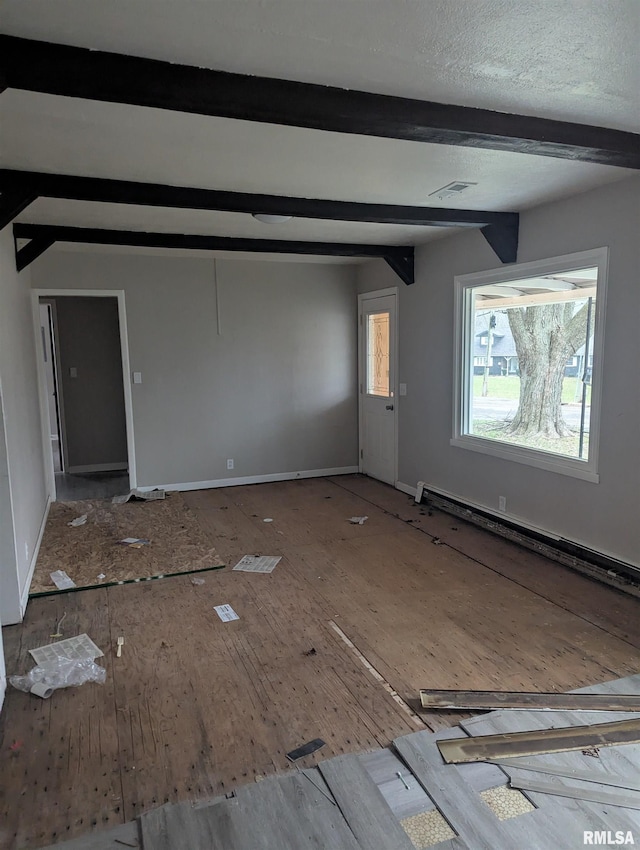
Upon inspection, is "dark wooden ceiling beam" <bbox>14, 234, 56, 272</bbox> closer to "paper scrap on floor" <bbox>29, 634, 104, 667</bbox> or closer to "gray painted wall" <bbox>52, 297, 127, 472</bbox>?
"gray painted wall" <bbox>52, 297, 127, 472</bbox>

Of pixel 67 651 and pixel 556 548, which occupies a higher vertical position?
pixel 556 548

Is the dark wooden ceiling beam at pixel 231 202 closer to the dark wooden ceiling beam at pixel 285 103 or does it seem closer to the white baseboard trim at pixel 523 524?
the dark wooden ceiling beam at pixel 285 103

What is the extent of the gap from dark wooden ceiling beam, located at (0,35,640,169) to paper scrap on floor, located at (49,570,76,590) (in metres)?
2.95

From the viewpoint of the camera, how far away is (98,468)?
7293mm

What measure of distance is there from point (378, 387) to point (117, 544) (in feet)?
11.1

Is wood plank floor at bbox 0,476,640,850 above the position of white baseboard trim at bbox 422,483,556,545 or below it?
below

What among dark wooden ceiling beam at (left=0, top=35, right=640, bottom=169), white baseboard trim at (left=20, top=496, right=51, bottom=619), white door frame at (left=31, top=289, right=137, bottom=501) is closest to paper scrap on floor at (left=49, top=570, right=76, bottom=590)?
white baseboard trim at (left=20, top=496, right=51, bottom=619)

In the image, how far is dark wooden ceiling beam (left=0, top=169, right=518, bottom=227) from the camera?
3.14 meters

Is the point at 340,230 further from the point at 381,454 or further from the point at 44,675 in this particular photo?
the point at 44,675

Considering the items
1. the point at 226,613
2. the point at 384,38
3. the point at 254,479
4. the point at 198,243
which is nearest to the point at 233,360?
the point at 254,479

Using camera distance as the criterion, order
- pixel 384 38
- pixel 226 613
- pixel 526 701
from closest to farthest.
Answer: pixel 384 38 < pixel 526 701 < pixel 226 613

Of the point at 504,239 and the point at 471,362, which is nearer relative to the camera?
the point at 504,239

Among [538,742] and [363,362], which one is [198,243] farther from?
[538,742]

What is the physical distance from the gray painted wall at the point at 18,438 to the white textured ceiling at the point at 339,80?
1228mm
